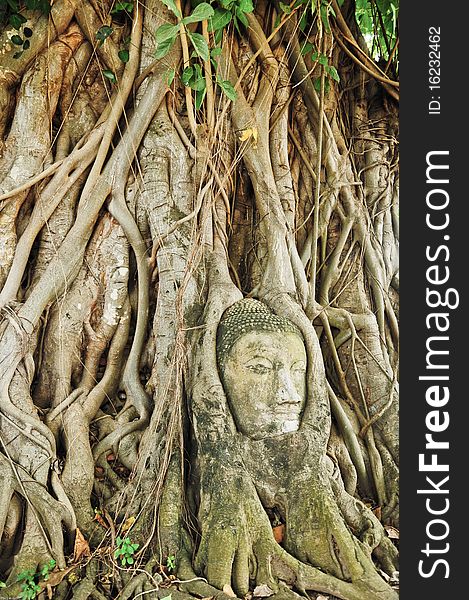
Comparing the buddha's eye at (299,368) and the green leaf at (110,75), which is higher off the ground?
the green leaf at (110,75)

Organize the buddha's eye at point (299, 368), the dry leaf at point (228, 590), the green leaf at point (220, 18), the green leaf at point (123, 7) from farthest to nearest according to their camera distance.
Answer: the green leaf at point (123, 7) → the green leaf at point (220, 18) → the buddha's eye at point (299, 368) → the dry leaf at point (228, 590)

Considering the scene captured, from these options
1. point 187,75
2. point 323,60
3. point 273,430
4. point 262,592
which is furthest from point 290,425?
point 323,60

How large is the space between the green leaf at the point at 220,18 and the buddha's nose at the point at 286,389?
1.56 meters

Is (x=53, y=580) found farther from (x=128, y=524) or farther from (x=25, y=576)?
(x=128, y=524)

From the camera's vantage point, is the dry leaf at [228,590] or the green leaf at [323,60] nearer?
the dry leaf at [228,590]

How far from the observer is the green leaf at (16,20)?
10.4 ft

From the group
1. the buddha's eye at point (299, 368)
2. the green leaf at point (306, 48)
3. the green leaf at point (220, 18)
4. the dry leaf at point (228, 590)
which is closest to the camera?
the dry leaf at point (228, 590)

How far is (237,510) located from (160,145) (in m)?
1.78

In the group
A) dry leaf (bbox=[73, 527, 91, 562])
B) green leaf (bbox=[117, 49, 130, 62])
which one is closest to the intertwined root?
dry leaf (bbox=[73, 527, 91, 562])

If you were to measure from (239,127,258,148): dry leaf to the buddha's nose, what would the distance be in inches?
49.6

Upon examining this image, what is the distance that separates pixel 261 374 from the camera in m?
2.70

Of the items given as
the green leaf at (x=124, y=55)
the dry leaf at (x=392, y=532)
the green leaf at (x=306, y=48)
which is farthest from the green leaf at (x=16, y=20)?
the dry leaf at (x=392, y=532)

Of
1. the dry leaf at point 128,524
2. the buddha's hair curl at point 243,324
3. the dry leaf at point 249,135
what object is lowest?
the dry leaf at point 128,524

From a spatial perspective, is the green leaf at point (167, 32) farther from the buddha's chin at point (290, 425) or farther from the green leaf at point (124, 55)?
the buddha's chin at point (290, 425)
